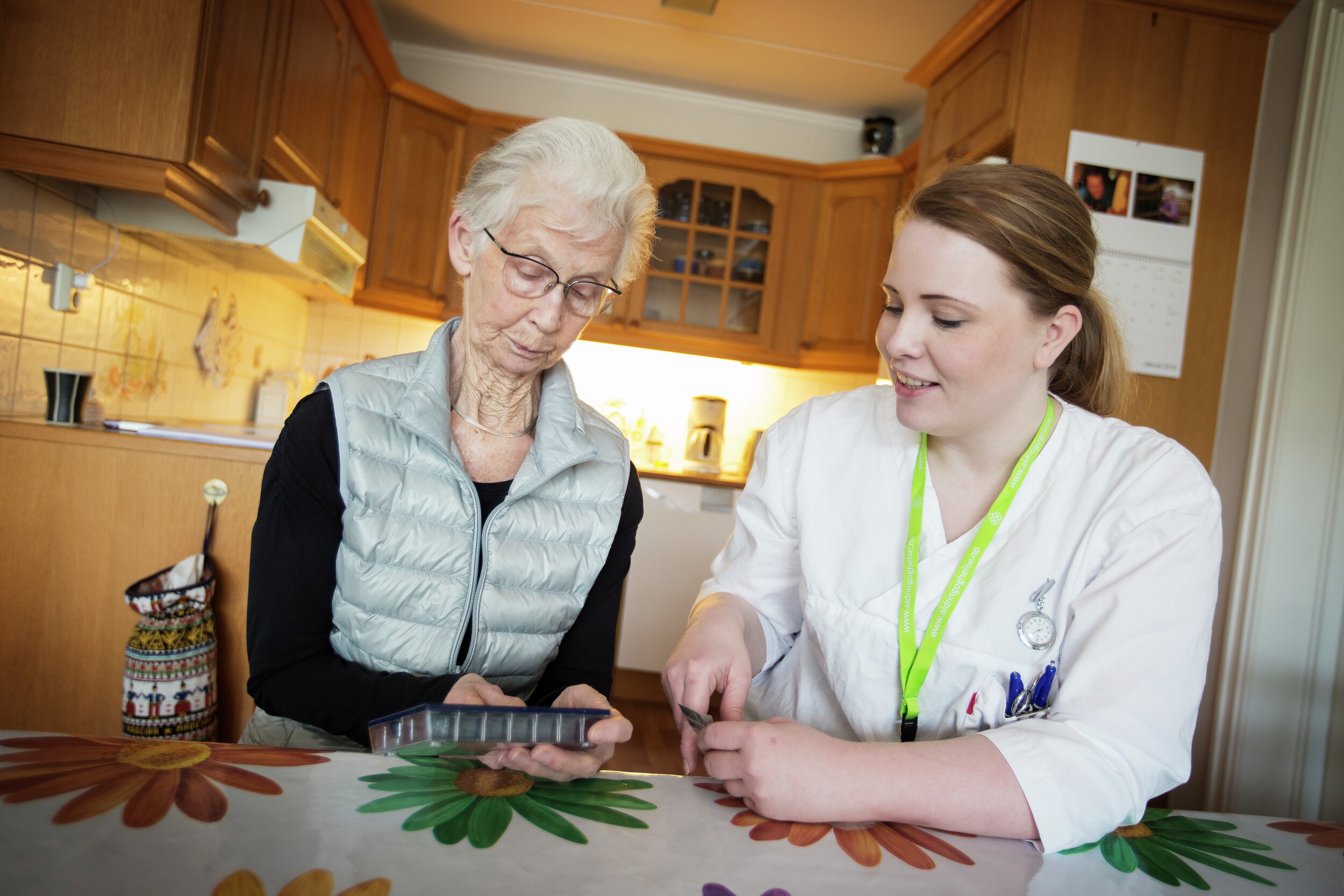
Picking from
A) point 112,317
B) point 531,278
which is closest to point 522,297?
point 531,278

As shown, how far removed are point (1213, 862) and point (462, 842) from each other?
554 mm

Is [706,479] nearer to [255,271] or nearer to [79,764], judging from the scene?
[255,271]

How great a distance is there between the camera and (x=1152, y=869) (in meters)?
0.62

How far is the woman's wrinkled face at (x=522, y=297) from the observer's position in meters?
1.03

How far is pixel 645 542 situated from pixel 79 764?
9.34 ft

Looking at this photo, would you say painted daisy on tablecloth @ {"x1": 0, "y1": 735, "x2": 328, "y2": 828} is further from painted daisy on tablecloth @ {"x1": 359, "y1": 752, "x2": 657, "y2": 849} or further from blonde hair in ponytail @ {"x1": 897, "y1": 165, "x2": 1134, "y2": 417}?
blonde hair in ponytail @ {"x1": 897, "y1": 165, "x2": 1134, "y2": 417}

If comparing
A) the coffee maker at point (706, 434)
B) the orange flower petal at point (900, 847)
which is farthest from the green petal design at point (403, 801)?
the coffee maker at point (706, 434)

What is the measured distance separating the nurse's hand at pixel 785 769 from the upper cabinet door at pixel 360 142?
9.14 ft

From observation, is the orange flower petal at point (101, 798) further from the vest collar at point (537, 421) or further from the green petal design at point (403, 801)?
the vest collar at point (537, 421)

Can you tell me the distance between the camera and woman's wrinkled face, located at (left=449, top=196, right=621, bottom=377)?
103cm

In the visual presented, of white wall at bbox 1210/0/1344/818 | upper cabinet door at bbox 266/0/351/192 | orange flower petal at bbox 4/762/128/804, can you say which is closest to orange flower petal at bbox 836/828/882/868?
orange flower petal at bbox 4/762/128/804

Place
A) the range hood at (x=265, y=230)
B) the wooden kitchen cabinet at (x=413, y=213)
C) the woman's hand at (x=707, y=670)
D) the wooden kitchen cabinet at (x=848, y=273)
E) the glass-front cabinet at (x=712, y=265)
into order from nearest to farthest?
the woman's hand at (x=707, y=670) < the range hood at (x=265, y=230) < the wooden kitchen cabinet at (x=413, y=213) < the wooden kitchen cabinet at (x=848, y=273) < the glass-front cabinet at (x=712, y=265)

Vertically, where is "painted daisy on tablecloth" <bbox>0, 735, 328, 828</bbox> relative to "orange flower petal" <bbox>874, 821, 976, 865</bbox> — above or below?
above

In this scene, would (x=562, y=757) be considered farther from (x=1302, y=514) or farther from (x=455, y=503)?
(x=1302, y=514)
